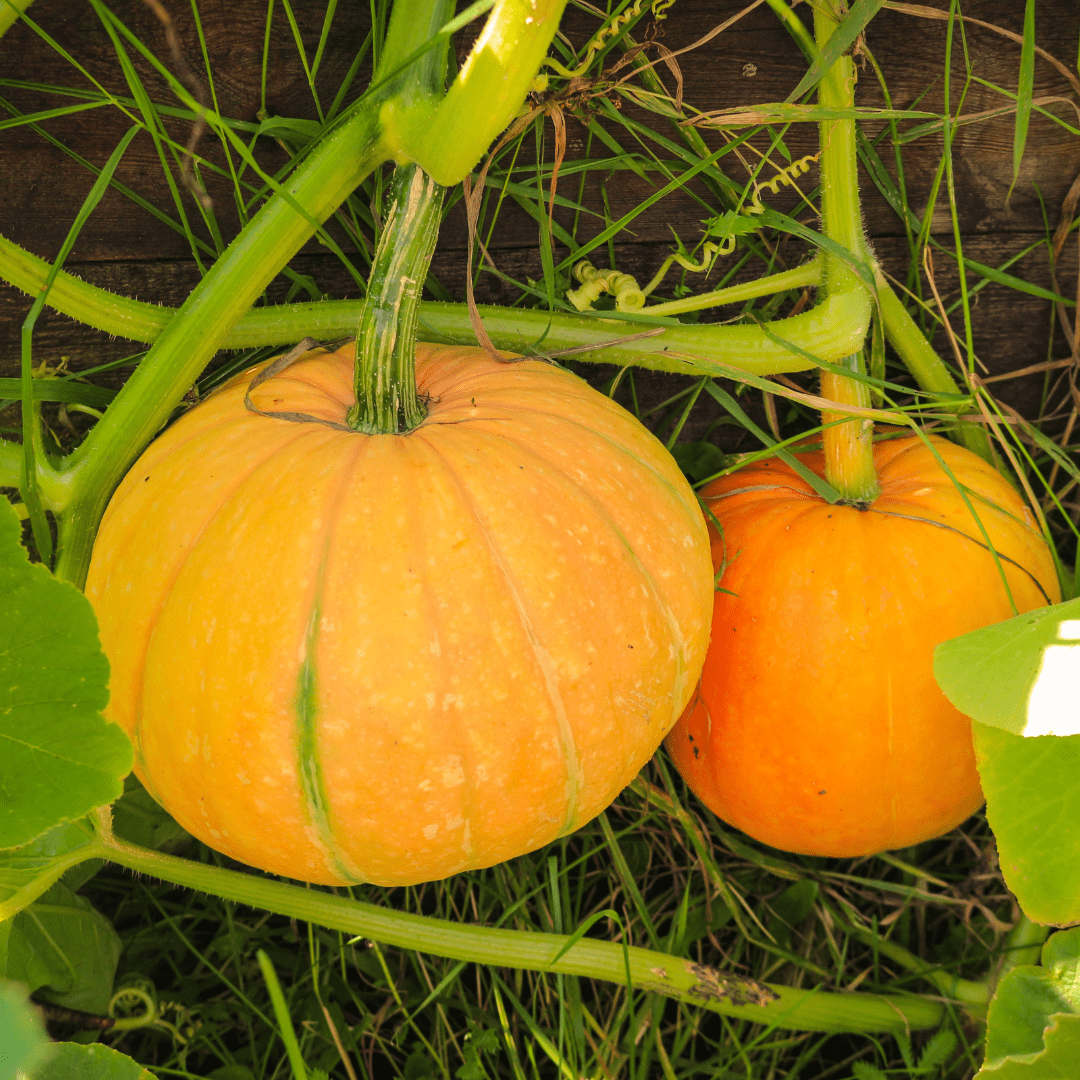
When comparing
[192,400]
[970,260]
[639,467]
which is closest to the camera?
[639,467]

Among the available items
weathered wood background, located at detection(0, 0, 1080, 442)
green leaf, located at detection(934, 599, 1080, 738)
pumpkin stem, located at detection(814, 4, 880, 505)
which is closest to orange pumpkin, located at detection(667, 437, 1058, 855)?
pumpkin stem, located at detection(814, 4, 880, 505)

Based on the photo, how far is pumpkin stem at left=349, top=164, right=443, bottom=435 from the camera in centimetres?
104

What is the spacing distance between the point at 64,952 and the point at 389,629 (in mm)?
833

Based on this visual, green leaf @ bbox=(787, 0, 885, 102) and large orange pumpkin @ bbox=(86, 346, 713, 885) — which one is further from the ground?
green leaf @ bbox=(787, 0, 885, 102)

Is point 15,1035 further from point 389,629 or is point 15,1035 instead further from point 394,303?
point 394,303

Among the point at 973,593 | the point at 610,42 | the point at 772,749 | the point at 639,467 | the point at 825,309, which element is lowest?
the point at 772,749

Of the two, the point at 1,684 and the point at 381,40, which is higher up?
the point at 381,40

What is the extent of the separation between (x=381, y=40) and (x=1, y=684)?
94 centimetres

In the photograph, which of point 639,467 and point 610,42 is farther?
point 610,42

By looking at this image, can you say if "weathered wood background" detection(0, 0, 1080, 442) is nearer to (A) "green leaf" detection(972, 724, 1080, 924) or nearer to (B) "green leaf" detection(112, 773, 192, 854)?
(B) "green leaf" detection(112, 773, 192, 854)

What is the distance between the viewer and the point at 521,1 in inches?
35.2

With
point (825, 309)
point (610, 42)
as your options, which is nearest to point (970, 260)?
point (825, 309)

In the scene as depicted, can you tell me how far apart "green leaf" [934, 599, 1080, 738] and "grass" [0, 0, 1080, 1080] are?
0.34 meters

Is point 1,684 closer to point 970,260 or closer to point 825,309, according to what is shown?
point 825,309
